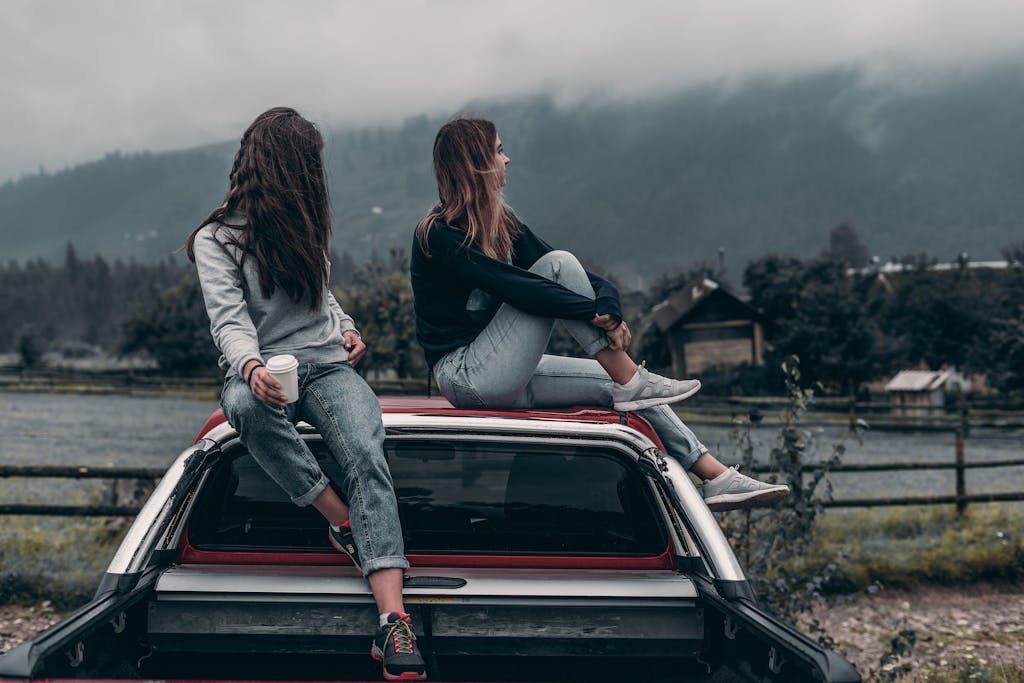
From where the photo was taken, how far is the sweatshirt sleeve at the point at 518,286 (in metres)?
3.22

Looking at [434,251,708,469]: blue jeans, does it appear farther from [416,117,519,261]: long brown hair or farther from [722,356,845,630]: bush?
[722,356,845,630]: bush

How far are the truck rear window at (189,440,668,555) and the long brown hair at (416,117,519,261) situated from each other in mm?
756

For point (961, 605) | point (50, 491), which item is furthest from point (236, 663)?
point (50, 491)

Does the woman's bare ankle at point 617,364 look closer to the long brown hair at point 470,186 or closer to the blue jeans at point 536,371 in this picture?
the blue jeans at point 536,371

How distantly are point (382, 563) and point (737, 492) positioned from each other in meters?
1.38

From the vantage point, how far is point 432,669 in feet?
9.44

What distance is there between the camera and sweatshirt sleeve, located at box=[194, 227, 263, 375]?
2697 millimetres

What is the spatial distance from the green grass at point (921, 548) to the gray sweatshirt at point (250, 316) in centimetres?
554

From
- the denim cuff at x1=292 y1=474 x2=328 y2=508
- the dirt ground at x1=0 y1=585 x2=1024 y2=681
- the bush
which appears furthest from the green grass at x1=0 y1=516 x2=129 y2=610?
the denim cuff at x1=292 y1=474 x2=328 y2=508

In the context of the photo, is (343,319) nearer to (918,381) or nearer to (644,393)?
(644,393)

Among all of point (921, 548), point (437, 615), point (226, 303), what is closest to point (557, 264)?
point (226, 303)

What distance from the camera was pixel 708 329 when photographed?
46.8 m

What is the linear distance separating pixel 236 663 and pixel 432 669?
1.96 feet

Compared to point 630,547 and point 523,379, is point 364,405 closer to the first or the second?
point 523,379
